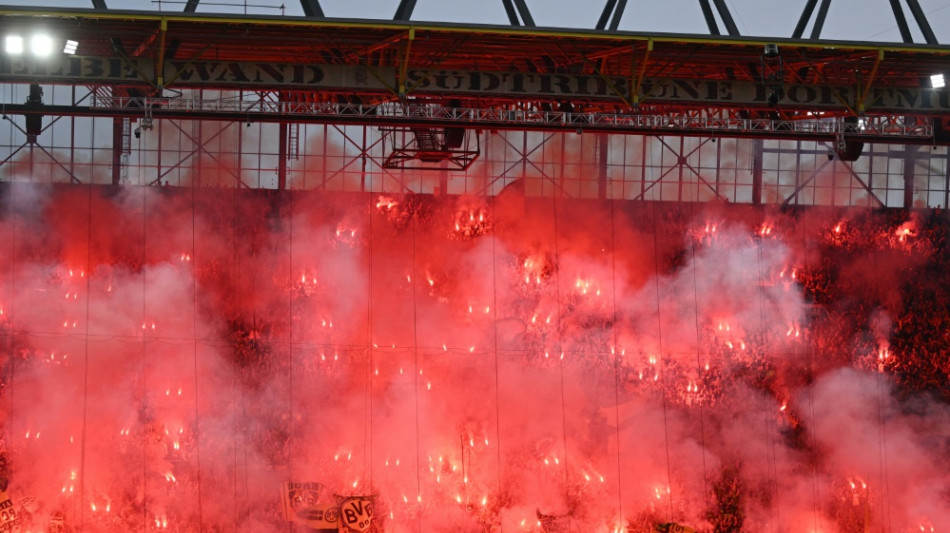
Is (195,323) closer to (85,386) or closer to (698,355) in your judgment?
(85,386)

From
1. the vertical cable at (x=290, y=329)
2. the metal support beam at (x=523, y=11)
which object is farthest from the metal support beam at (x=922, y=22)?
the vertical cable at (x=290, y=329)

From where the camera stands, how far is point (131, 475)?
17266 mm

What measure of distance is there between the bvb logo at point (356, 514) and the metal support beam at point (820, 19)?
9.64 m

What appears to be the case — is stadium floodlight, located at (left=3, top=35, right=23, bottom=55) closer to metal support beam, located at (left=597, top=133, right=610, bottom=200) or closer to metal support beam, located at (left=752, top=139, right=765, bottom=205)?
metal support beam, located at (left=597, top=133, right=610, bottom=200)

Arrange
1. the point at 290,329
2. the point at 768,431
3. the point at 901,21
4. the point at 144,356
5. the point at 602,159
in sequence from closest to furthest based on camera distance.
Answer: the point at 901,21
the point at 144,356
the point at 290,329
the point at 768,431
the point at 602,159

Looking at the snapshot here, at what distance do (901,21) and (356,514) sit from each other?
35.3ft

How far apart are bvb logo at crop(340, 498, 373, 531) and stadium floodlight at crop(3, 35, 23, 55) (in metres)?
8.12

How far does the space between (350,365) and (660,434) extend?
553 cm

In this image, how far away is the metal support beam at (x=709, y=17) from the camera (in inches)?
563

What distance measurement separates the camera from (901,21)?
47.7 feet

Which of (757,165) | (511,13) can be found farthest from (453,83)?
(757,165)

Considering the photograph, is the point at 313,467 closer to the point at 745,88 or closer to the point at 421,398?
the point at 421,398

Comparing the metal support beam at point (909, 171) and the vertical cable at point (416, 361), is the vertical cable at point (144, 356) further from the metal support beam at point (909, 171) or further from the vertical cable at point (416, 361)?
the metal support beam at point (909, 171)

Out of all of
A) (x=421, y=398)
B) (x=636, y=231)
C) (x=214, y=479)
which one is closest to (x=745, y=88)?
(x=636, y=231)
